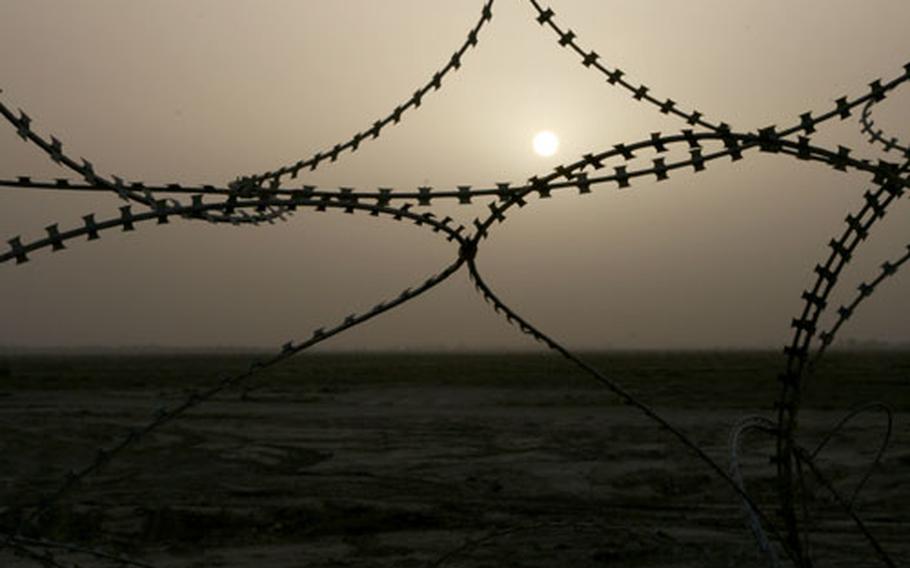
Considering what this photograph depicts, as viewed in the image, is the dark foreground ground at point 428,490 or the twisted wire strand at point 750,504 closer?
the twisted wire strand at point 750,504

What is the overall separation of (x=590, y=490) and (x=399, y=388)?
3511 centimetres

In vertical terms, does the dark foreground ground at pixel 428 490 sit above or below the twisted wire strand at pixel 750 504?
below

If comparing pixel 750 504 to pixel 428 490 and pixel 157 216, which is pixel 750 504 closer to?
pixel 157 216

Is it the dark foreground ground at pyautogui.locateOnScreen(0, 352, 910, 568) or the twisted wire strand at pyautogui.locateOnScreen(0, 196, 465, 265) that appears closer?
the twisted wire strand at pyautogui.locateOnScreen(0, 196, 465, 265)

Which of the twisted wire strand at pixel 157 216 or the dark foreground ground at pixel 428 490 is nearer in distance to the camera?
the twisted wire strand at pixel 157 216

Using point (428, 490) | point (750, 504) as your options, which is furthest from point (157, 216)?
point (428, 490)

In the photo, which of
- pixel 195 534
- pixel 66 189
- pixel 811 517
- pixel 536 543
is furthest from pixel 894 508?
pixel 66 189

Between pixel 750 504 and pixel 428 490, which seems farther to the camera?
pixel 428 490

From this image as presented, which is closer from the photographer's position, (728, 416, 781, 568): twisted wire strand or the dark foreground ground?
(728, 416, 781, 568): twisted wire strand

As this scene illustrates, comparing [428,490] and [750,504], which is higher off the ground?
[750,504]

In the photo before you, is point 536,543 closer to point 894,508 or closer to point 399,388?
point 894,508

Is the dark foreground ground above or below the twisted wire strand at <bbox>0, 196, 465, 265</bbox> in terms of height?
below

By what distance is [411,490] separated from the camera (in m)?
14.4

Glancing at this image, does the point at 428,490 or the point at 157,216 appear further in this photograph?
the point at 428,490
